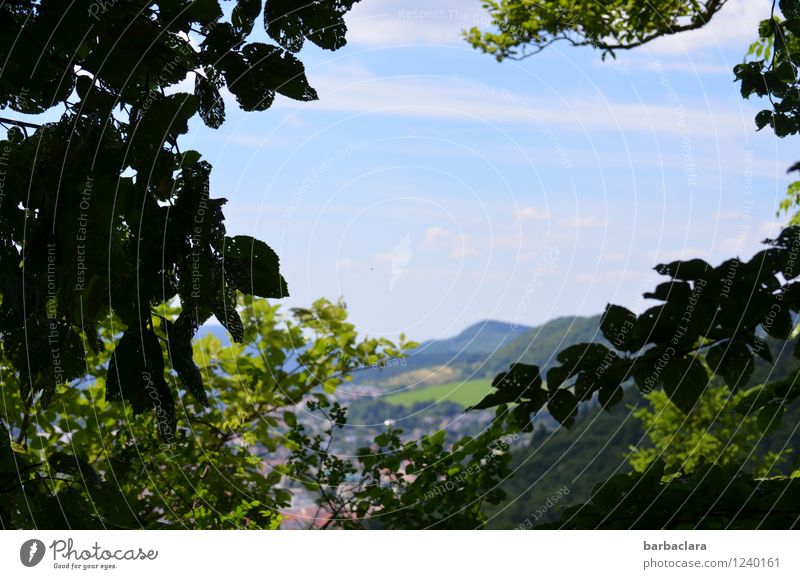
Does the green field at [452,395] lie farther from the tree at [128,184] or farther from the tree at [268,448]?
the tree at [128,184]

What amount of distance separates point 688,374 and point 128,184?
1844 mm

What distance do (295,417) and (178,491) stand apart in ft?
2.66

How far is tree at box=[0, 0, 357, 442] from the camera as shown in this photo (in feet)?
5.25

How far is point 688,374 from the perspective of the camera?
2732mm

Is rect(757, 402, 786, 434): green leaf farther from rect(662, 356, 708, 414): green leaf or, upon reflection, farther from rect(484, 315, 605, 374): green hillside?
rect(484, 315, 605, 374): green hillside

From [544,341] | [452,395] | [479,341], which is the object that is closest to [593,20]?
[479,341]

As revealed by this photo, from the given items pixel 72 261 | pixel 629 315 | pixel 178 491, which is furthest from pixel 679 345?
pixel 178 491

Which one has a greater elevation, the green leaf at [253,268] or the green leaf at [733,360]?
the green leaf at [253,268]

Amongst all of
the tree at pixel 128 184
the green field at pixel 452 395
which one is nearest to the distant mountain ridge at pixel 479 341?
the tree at pixel 128 184

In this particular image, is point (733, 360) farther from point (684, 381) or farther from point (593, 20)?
point (593, 20)

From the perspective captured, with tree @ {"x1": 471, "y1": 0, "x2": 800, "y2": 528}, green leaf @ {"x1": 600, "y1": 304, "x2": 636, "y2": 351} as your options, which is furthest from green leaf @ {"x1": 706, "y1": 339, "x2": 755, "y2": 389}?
green leaf @ {"x1": 600, "y1": 304, "x2": 636, "y2": 351}

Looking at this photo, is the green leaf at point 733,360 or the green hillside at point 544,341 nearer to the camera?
the green leaf at point 733,360

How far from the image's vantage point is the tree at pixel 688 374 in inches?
94.1

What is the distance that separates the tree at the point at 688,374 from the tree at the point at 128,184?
1.07 metres
